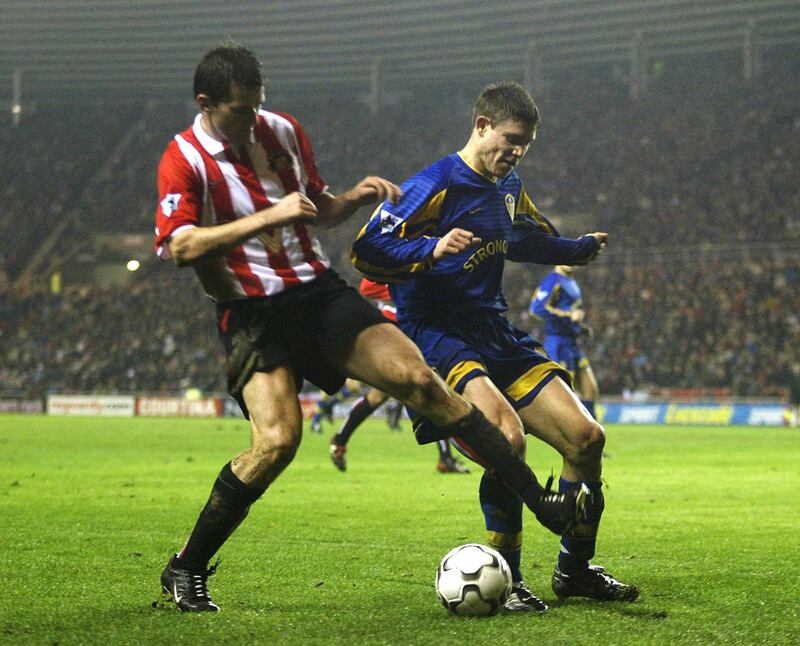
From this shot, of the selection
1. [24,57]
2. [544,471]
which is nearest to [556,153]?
[24,57]

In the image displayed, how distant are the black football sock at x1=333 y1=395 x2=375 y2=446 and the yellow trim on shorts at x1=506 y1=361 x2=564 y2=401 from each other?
7.40 metres

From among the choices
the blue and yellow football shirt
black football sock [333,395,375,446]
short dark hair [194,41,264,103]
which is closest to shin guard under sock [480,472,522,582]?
the blue and yellow football shirt

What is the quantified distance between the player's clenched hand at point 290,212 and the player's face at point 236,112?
0.46 metres

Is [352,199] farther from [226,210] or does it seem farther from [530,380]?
[530,380]

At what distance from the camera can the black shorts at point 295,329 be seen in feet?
15.7

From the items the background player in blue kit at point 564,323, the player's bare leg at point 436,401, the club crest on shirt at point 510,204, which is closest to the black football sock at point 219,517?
the player's bare leg at point 436,401

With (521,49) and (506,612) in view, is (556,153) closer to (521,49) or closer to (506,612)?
(521,49)

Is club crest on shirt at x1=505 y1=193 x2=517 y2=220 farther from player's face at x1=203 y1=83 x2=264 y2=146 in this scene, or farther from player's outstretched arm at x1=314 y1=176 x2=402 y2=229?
player's face at x1=203 y1=83 x2=264 y2=146

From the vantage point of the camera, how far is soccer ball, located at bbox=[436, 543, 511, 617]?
4.66 meters

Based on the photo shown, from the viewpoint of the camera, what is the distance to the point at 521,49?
42.0 meters

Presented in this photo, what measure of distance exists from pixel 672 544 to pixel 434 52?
38.1 metres

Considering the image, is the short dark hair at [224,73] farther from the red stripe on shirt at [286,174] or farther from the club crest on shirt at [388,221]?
the club crest on shirt at [388,221]

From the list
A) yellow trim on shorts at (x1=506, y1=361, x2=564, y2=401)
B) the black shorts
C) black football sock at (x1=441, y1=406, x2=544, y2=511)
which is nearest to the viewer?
Result: black football sock at (x1=441, y1=406, x2=544, y2=511)

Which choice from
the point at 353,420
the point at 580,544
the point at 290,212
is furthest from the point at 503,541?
the point at 353,420
